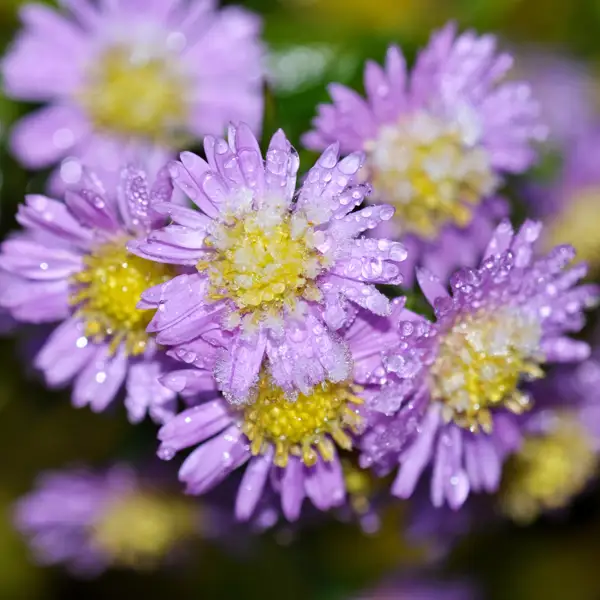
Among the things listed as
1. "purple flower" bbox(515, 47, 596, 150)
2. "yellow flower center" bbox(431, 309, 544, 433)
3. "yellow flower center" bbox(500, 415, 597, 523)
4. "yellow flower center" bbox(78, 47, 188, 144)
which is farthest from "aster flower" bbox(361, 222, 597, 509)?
"purple flower" bbox(515, 47, 596, 150)

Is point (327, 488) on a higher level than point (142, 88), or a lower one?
lower

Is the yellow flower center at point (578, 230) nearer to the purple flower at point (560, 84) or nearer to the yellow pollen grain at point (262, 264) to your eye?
the purple flower at point (560, 84)

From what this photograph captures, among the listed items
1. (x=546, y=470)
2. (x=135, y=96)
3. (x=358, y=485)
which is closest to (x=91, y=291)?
(x=358, y=485)

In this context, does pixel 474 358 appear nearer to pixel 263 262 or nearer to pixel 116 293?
pixel 263 262

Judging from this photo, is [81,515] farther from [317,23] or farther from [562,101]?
[562,101]

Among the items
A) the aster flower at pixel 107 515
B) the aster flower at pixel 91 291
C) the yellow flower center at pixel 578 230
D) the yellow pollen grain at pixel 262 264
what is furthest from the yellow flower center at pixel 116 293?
the yellow flower center at pixel 578 230

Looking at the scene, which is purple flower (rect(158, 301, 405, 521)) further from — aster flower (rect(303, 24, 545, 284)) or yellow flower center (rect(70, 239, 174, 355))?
aster flower (rect(303, 24, 545, 284))

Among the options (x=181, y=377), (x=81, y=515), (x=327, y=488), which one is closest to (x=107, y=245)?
(x=181, y=377)
